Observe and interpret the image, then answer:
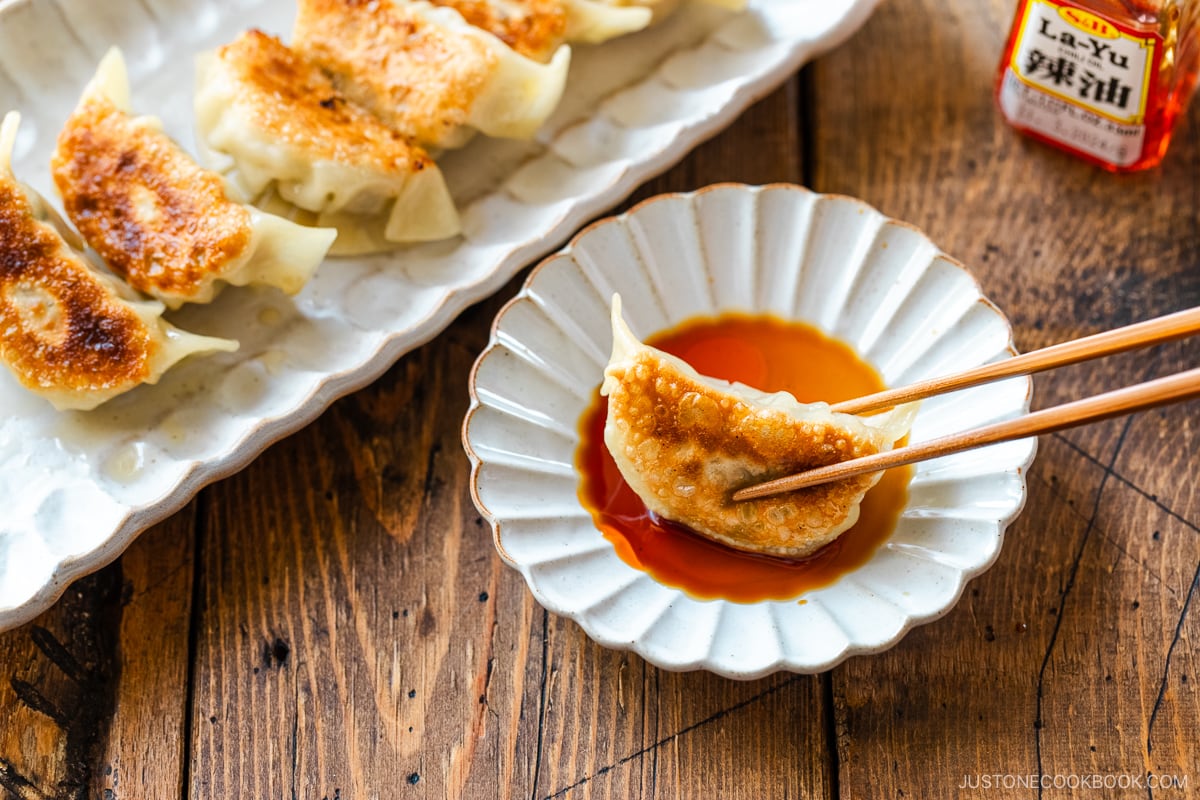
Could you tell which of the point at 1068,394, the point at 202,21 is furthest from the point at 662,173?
the point at 202,21

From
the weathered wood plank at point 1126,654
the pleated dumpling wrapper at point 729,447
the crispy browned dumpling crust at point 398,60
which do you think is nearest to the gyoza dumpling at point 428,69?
the crispy browned dumpling crust at point 398,60

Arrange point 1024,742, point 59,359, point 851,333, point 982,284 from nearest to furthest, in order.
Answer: point 1024,742 < point 59,359 < point 851,333 < point 982,284

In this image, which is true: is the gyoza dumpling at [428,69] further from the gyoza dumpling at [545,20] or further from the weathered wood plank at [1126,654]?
the weathered wood plank at [1126,654]

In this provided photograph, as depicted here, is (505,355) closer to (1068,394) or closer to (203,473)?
(203,473)

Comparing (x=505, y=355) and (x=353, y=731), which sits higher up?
(x=505, y=355)

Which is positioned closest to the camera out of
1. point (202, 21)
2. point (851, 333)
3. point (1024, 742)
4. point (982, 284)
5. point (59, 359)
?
point (1024, 742)
